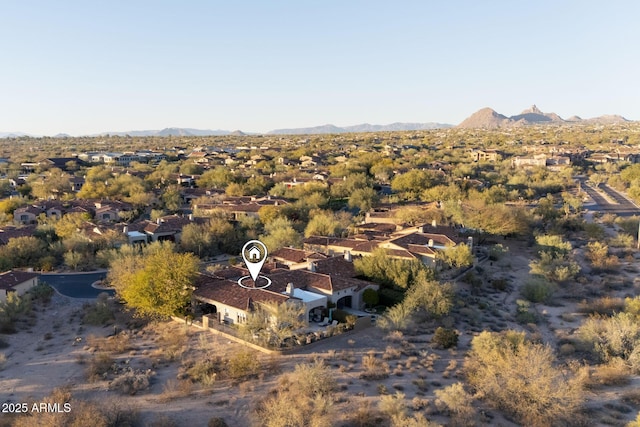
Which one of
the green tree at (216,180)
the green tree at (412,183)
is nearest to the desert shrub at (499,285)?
the green tree at (412,183)

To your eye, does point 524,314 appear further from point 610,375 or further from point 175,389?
point 175,389

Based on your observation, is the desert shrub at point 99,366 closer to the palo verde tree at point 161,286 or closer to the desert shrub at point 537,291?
the palo verde tree at point 161,286

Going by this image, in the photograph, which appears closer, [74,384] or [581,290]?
[74,384]

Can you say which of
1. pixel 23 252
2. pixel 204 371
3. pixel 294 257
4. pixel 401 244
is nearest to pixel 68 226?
pixel 23 252

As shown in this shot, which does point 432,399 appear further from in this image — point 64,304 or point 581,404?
point 64,304

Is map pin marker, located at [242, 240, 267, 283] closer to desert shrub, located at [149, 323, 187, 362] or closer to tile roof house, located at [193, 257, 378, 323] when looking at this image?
tile roof house, located at [193, 257, 378, 323]

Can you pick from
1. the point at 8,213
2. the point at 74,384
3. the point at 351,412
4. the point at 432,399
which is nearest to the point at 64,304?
the point at 74,384

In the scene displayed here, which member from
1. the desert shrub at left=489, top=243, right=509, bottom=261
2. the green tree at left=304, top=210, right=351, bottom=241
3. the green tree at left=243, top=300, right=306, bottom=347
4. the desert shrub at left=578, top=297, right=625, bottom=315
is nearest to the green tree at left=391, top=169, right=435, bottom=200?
the green tree at left=304, top=210, right=351, bottom=241
